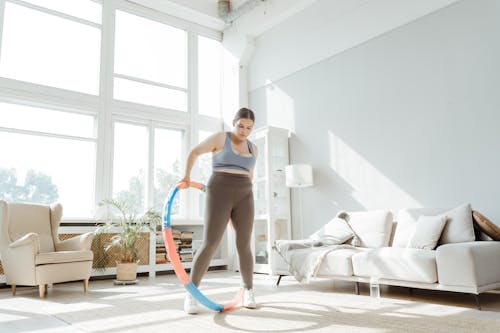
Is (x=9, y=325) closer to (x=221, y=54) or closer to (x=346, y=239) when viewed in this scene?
(x=346, y=239)

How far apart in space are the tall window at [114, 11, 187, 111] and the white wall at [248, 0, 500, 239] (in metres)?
1.88

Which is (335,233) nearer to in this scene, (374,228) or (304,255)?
(374,228)

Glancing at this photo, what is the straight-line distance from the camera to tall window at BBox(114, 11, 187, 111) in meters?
6.31

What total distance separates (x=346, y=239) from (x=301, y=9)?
3.60 metres

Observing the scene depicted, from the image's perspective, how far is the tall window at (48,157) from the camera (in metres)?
5.15

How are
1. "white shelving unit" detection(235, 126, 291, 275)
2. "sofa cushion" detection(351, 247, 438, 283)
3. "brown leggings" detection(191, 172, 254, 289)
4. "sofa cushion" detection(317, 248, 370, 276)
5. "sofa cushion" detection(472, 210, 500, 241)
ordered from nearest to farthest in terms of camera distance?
"brown leggings" detection(191, 172, 254, 289), "sofa cushion" detection(351, 247, 438, 283), "sofa cushion" detection(472, 210, 500, 241), "sofa cushion" detection(317, 248, 370, 276), "white shelving unit" detection(235, 126, 291, 275)

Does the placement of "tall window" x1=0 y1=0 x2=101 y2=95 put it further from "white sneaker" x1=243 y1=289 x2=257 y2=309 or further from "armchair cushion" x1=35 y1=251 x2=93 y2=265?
"white sneaker" x1=243 y1=289 x2=257 y2=309

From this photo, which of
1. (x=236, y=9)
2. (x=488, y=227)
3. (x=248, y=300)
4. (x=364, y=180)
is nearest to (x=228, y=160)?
(x=248, y=300)

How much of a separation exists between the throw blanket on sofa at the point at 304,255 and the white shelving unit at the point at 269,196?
4.16ft

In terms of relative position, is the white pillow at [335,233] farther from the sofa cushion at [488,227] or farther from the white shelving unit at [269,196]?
the sofa cushion at [488,227]

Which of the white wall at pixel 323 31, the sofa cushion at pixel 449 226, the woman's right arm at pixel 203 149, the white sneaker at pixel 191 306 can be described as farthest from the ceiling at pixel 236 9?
the white sneaker at pixel 191 306

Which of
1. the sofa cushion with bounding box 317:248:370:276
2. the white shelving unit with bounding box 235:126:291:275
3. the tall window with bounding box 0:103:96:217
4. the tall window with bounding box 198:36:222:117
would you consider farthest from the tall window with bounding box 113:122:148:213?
the sofa cushion with bounding box 317:248:370:276

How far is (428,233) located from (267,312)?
1.67 metres

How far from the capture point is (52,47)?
5715mm
